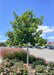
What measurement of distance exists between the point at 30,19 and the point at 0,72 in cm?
335

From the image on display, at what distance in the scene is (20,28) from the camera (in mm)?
4535

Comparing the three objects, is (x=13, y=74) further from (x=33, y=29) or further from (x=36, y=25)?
(x=36, y=25)

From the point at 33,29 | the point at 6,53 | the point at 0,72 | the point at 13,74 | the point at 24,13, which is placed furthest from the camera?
the point at 6,53

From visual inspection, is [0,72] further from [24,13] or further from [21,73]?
[24,13]

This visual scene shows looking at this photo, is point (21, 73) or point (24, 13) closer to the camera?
point (21, 73)

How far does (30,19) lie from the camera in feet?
15.5

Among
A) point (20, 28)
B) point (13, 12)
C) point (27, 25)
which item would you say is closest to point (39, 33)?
point (27, 25)

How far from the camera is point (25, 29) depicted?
14.6 feet

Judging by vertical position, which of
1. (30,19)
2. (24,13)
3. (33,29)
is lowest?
(33,29)

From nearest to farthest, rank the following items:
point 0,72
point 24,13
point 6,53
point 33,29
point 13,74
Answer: point 13,74 → point 0,72 → point 33,29 → point 24,13 → point 6,53

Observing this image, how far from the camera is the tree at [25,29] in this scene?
4363mm

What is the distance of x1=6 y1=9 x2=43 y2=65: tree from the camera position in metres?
4.36

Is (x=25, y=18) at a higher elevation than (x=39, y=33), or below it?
higher

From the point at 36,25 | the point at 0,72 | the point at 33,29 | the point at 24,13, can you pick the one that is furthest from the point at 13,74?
the point at 24,13
